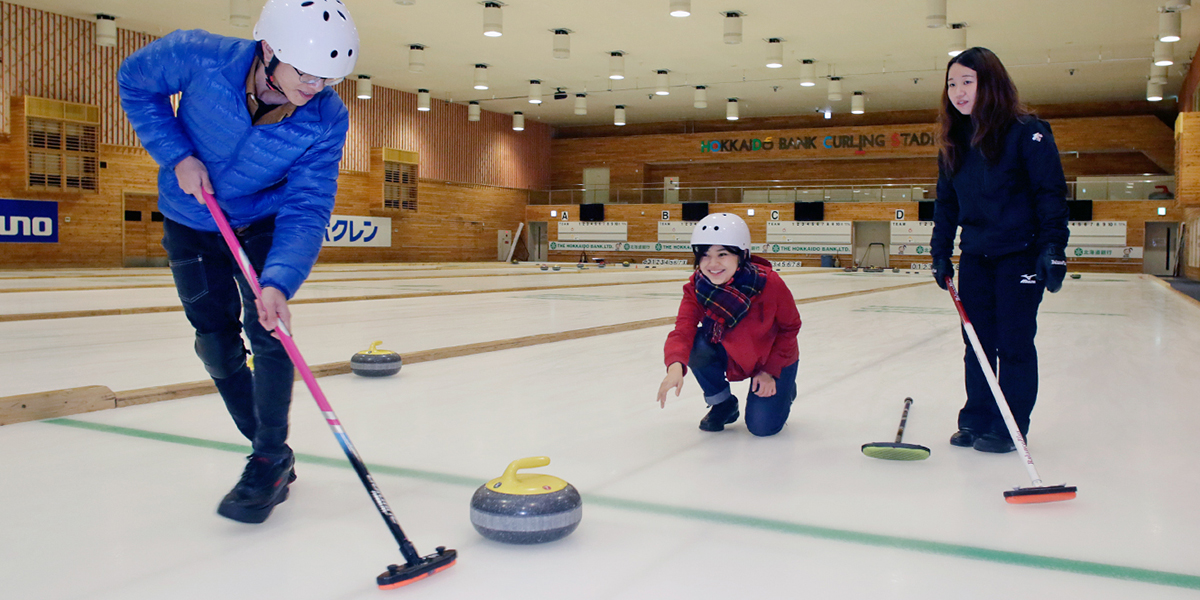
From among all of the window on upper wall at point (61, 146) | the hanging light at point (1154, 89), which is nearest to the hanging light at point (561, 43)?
the window on upper wall at point (61, 146)

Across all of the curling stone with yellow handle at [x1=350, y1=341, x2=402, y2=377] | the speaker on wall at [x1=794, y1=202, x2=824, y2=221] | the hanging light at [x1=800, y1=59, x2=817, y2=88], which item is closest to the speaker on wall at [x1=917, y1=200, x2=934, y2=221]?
the speaker on wall at [x1=794, y1=202, x2=824, y2=221]

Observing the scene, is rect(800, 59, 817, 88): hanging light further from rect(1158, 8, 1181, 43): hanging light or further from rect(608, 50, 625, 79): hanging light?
rect(1158, 8, 1181, 43): hanging light

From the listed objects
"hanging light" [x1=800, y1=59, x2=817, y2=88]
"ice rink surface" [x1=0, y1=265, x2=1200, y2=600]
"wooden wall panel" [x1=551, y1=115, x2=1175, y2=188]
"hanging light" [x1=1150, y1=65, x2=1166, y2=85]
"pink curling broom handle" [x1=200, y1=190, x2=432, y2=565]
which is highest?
"hanging light" [x1=800, y1=59, x2=817, y2=88]

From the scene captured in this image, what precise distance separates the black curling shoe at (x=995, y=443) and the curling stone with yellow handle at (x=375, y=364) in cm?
264

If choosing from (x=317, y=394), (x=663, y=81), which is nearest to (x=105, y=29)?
(x=663, y=81)

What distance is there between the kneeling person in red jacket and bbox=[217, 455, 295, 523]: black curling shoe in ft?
4.33

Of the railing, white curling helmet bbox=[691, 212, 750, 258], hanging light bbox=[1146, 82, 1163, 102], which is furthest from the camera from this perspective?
the railing

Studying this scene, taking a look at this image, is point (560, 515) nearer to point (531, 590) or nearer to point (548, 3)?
point (531, 590)

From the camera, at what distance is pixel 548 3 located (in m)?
17.4

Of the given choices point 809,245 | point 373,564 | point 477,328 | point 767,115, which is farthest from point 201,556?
point 767,115

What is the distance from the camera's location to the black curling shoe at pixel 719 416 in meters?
3.20

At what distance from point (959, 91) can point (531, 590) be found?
2.20 metres

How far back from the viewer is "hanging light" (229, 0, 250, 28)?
49.7 ft

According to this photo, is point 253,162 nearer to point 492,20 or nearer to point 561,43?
point 492,20
